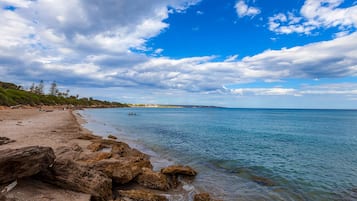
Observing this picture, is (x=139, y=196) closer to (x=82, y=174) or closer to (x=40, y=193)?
(x=82, y=174)

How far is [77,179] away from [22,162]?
6.22 ft

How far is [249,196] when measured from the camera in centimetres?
1086

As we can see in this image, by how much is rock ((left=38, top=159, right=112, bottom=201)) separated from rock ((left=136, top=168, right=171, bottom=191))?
2407 millimetres

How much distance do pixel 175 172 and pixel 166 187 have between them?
6.82 feet

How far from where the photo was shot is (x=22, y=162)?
6.69 m

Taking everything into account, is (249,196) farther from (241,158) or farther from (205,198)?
(241,158)

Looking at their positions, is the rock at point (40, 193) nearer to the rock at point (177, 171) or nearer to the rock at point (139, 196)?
the rock at point (139, 196)

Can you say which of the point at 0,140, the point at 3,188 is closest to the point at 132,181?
the point at 3,188

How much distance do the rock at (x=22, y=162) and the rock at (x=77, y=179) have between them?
17.7 inches

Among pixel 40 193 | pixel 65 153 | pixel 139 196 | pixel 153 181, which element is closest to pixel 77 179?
pixel 40 193

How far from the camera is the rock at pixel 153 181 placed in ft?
35.0

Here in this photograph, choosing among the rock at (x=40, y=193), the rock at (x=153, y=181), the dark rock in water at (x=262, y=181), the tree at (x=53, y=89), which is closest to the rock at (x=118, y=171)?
the rock at (x=153, y=181)

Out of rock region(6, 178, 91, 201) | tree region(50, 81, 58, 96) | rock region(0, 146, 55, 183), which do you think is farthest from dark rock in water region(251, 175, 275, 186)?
tree region(50, 81, 58, 96)

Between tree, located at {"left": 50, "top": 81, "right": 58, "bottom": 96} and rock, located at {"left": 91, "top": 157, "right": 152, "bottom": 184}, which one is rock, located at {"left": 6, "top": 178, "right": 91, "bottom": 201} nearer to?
rock, located at {"left": 91, "top": 157, "right": 152, "bottom": 184}
